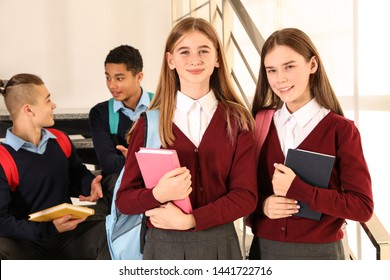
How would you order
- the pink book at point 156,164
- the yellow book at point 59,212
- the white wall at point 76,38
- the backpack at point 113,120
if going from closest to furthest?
1. the pink book at point 156,164
2. the yellow book at point 59,212
3. the backpack at point 113,120
4. the white wall at point 76,38

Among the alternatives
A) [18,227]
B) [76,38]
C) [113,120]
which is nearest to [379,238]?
[18,227]

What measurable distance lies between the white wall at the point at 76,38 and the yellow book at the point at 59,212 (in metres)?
2.50

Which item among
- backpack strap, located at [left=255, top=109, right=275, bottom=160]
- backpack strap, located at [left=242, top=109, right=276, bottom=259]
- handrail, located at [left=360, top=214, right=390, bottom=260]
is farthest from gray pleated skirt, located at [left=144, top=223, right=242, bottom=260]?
handrail, located at [left=360, top=214, right=390, bottom=260]

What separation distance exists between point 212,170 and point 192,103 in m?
0.17

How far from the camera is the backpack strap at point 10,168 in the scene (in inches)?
68.9

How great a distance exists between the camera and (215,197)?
48.6 inches

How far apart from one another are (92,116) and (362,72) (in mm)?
1110

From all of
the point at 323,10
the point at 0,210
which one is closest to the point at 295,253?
the point at 0,210

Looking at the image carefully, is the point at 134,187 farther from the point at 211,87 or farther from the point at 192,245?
the point at 211,87

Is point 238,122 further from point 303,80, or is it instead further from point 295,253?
point 295,253

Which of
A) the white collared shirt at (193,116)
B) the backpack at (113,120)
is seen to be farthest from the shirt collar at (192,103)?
the backpack at (113,120)

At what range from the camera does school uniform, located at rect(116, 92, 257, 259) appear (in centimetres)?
122

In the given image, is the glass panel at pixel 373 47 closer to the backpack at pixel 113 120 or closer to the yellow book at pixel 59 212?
the backpack at pixel 113 120

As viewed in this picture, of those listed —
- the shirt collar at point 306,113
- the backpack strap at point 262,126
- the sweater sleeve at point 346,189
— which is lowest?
the sweater sleeve at point 346,189
